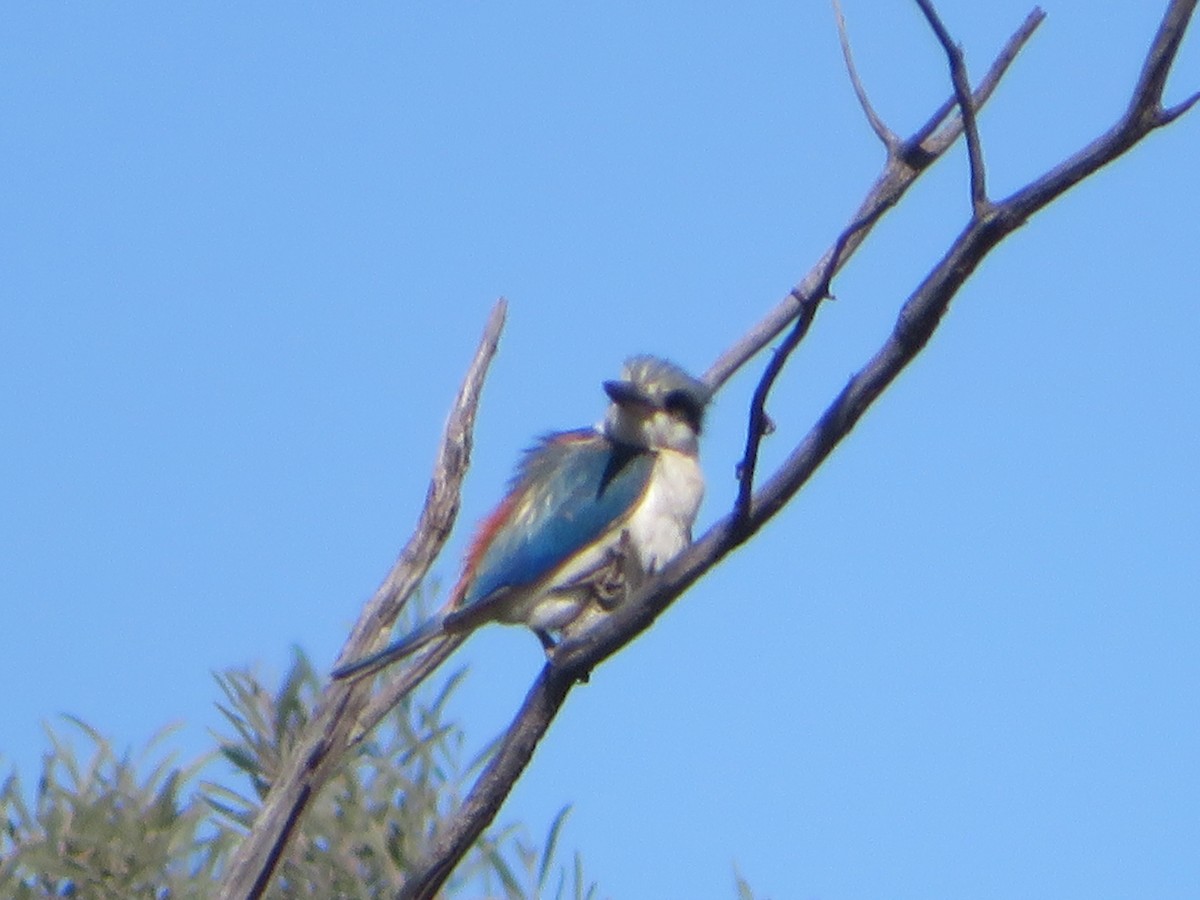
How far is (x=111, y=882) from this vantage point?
5559 mm

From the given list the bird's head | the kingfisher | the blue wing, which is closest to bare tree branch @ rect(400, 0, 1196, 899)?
the kingfisher

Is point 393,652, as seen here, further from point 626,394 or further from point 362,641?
point 626,394

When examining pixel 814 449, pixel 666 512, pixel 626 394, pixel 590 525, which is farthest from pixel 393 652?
pixel 814 449

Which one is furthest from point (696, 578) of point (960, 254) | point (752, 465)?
point (960, 254)

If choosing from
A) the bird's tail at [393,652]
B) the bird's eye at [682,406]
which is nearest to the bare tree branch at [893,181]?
the bird's eye at [682,406]

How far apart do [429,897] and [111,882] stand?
1688mm

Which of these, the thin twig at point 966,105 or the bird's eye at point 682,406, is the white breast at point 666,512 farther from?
the thin twig at point 966,105

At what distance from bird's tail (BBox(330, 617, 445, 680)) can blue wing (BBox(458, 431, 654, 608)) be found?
148 millimetres

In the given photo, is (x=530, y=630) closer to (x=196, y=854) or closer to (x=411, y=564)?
(x=411, y=564)

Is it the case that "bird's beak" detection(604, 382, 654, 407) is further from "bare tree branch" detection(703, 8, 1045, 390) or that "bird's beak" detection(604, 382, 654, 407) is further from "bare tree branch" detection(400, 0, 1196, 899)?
"bare tree branch" detection(400, 0, 1196, 899)

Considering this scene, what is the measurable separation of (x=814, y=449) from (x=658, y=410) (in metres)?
2.20

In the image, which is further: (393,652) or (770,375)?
(393,652)

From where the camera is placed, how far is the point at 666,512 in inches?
213

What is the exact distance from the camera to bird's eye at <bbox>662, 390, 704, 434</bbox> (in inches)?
227
